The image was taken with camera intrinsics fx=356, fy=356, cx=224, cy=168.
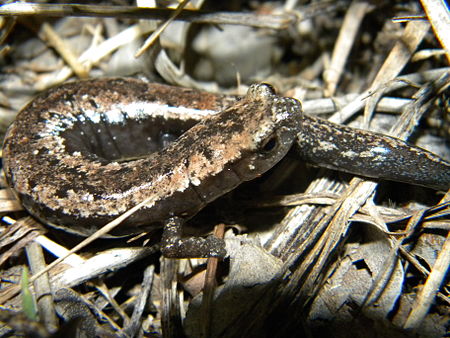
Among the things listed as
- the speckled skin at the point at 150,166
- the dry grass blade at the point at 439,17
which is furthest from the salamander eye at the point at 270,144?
the dry grass blade at the point at 439,17

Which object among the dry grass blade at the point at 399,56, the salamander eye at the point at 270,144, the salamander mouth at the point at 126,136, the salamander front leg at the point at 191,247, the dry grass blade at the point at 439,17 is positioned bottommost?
the salamander front leg at the point at 191,247

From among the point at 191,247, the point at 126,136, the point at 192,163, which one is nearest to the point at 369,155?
the point at 192,163

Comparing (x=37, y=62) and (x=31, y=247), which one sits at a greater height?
(x=37, y=62)

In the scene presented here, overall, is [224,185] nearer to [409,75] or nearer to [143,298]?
[143,298]

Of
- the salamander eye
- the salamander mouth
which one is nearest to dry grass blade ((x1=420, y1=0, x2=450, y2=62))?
the salamander eye

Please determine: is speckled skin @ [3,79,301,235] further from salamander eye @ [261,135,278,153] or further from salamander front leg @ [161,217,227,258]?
salamander front leg @ [161,217,227,258]

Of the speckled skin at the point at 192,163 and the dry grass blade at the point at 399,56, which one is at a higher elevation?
the dry grass blade at the point at 399,56

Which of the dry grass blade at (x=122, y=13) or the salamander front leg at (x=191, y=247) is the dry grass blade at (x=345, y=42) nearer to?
the dry grass blade at (x=122, y=13)

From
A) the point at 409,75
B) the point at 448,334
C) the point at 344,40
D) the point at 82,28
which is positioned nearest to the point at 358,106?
the point at 409,75
